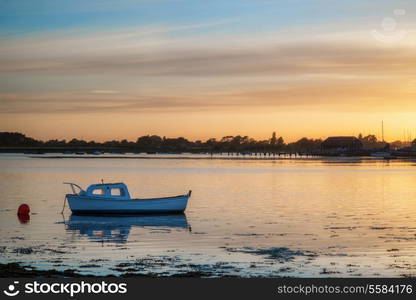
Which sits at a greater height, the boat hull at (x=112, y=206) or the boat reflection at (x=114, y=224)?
the boat hull at (x=112, y=206)

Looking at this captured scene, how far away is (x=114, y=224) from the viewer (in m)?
46.6

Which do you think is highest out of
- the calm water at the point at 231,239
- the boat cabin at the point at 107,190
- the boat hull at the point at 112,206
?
the boat cabin at the point at 107,190

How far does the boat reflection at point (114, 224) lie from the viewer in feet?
133

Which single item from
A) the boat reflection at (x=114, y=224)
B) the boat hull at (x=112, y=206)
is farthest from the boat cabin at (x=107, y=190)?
the boat reflection at (x=114, y=224)

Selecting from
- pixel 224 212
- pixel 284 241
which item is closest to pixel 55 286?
pixel 284 241

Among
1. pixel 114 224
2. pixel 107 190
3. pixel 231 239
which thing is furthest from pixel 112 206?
pixel 231 239

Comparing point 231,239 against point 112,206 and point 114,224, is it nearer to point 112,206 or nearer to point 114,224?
point 114,224

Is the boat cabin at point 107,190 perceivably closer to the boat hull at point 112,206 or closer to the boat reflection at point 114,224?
the boat hull at point 112,206

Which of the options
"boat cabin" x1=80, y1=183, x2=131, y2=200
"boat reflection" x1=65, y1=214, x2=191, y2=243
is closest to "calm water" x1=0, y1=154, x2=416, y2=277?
"boat reflection" x1=65, y1=214, x2=191, y2=243

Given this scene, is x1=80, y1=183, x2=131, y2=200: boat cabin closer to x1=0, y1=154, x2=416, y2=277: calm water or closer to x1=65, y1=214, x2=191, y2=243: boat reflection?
x1=65, y1=214, x2=191, y2=243: boat reflection

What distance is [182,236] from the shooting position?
40.2 metres

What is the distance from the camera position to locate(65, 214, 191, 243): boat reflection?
40469 mm

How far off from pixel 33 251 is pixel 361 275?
15.4 meters

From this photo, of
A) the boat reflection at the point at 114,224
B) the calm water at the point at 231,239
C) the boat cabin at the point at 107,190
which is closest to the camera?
the calm water at the point at 231,239
